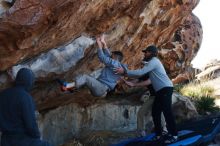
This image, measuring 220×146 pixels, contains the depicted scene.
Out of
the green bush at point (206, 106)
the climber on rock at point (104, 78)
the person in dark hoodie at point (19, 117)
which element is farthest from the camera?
the green bush at point (206, 106)

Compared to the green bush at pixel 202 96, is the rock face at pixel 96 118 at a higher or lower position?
lower

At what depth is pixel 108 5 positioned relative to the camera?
10.6 m

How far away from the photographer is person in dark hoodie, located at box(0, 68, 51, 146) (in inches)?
292

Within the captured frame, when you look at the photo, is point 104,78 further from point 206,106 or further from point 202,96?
point 202,96

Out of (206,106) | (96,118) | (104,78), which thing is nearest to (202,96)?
(206,106)

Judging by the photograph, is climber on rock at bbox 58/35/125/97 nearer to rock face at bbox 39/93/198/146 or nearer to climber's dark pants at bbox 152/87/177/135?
climber's dark pants at bbox 152/87/177/135

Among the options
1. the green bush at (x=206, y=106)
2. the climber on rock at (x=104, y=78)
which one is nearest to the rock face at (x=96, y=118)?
the green bush at (x=206, y=106)

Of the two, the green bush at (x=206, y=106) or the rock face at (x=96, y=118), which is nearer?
the rock face at (x=96, y=118)

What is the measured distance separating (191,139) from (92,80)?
9.37ft

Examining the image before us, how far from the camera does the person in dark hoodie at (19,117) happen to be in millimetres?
7410

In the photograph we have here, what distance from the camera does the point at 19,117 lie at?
749 centimetres

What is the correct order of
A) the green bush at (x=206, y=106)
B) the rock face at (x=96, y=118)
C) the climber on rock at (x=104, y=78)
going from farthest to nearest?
the green bush at (x=206, y=106) → the rock face at (x=96, y=118) → the climber on rock at (x=104, y=78)

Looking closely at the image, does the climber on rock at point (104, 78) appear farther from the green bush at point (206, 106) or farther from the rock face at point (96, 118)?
the green bush at point (206, 106)

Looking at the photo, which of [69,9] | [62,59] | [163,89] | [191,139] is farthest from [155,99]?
[69,9]
